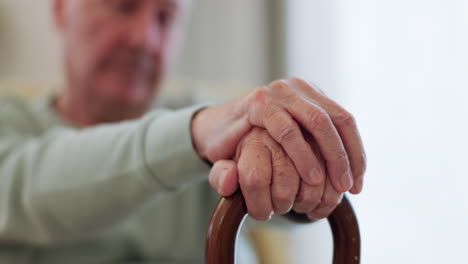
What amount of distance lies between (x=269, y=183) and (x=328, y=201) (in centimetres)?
6

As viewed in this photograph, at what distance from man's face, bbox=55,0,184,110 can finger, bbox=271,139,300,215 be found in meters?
0.76

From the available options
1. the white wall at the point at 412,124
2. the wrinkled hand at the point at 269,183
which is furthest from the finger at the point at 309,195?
the white wall at the point at 412,124

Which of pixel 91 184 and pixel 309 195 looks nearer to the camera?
pixel 309 195

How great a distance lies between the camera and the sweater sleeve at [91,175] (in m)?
0.60

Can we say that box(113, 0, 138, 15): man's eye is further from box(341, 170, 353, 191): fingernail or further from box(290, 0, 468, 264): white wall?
box(341, 170, 353, 191): fingernail

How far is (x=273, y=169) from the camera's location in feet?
1.36

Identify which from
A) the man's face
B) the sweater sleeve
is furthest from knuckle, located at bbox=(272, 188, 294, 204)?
the man's face

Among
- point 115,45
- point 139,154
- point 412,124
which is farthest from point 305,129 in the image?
point 115,45

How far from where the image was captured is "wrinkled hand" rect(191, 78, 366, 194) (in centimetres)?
41

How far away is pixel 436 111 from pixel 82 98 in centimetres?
77

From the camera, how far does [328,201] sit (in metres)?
0.43

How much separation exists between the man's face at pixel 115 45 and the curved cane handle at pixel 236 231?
77 centimetres

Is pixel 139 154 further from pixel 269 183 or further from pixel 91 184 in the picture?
pixel 269 183

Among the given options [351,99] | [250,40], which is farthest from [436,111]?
[250,40]
